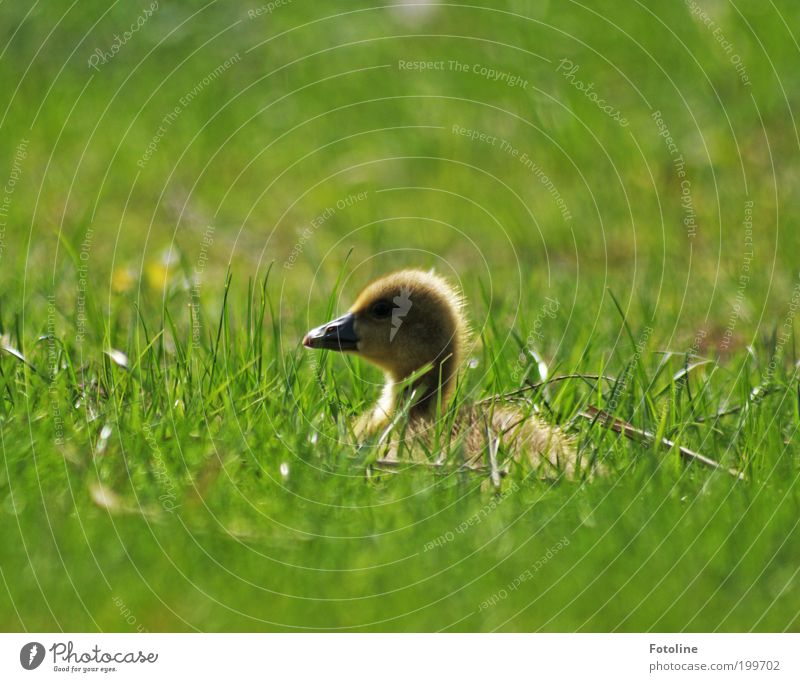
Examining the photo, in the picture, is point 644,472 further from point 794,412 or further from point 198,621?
point 198,621

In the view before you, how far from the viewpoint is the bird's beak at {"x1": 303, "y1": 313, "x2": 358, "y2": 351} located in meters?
4.41

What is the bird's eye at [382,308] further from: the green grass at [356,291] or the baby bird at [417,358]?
the green grass at [356,291]

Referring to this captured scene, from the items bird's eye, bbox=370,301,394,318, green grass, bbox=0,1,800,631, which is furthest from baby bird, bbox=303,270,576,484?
green grass, bbox=0,1,800,631

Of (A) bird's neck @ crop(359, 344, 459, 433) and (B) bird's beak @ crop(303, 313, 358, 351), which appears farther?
(B) bird's beak @ crop(303, 313, 358, 351)

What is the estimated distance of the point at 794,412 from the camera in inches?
161

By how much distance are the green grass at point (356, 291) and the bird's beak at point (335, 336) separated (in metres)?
0.10

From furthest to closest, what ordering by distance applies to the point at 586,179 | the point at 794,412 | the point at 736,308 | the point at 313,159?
the point at 313,159
the point at 586,179
the point at 736,308
the point at 794,412

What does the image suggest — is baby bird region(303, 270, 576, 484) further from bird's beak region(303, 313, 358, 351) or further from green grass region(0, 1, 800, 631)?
green grass region(0, 1, 800, 631)

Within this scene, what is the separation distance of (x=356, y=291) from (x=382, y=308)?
177 centimetres

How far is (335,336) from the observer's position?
175 inches

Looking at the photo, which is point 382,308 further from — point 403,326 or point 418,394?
point 418,394

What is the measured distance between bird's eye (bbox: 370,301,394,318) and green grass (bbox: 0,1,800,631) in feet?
0.60
